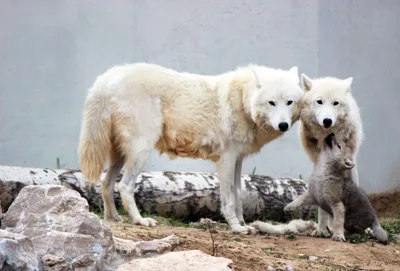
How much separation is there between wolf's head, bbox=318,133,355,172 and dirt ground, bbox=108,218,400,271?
2.11ft

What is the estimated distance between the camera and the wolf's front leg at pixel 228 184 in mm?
7246

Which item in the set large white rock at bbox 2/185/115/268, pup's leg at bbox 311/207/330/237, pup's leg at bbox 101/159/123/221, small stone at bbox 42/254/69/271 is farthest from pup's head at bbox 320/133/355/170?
small stone at bbox 42/254/69/271

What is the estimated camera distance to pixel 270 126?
23.4ft

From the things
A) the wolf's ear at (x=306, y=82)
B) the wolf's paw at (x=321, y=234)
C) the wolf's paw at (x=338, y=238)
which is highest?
the wolf's ear at (x=306, y=82)

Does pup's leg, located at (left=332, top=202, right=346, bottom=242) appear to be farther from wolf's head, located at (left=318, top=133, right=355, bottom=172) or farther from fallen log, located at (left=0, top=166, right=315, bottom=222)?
fallen log, located at (left=0, top=166, right=315, bottom=222)

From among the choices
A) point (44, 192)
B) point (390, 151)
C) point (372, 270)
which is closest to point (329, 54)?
point (390, 151)

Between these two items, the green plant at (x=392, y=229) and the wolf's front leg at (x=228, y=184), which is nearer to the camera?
the wolf's front leg at (x=228, y=184)

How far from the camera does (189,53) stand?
939 centimetres

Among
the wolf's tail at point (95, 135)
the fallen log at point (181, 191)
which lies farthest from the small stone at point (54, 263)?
the fallen log at point (181, 191)

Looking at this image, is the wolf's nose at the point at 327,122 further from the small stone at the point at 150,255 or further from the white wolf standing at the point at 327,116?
the small stone at the point at 150,255

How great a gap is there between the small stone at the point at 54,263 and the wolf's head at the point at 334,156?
3379 mm

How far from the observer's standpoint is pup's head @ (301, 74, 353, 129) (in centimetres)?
708

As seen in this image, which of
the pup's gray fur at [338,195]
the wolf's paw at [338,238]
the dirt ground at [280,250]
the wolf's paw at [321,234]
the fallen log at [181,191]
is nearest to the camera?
the dirt ground at [280,250]

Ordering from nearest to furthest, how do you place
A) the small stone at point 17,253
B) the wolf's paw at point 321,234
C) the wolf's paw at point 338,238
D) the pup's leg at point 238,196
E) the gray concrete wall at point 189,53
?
the small stone at point 17,253 < the wolf's paw at point 338,238 < the wolf's paw at point 321,234 < the pup's leg at point 238,196 < the gray concrete wall at point 189,53
